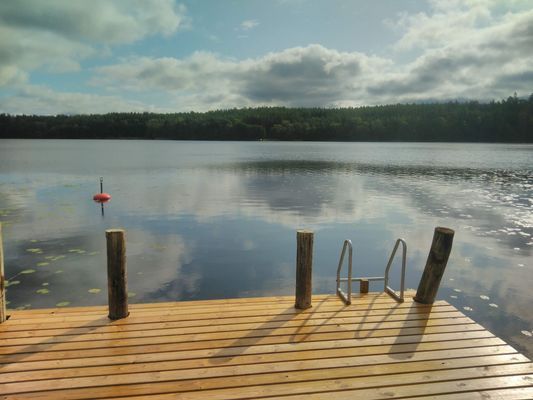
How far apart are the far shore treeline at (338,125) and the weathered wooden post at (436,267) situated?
17426 cm

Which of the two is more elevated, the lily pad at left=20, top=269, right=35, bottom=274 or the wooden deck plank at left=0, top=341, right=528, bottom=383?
the wooden deck plank at left=0, top=341, right=528, bottom=383

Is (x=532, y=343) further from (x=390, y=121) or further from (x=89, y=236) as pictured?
(x=390, y=121)

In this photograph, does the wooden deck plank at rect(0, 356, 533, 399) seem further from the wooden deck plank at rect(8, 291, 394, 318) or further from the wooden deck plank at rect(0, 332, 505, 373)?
the wooden deck plank at rect(8, 291, 394, 318)

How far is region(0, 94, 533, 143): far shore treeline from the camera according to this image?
163125 millimetres

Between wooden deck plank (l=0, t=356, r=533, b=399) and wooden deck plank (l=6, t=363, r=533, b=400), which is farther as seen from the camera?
wooden deck plank (l=0, t=356, r=533, b=399)

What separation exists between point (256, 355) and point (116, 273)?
117 inches

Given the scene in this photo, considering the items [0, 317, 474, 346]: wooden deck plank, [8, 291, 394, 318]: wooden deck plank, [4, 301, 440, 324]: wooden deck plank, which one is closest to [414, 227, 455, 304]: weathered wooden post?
[4, 301, 440, 324]: wooden deck plank

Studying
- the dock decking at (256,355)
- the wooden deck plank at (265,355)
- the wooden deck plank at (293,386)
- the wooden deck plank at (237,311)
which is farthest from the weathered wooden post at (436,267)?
the wooden deck plank at (293,386)

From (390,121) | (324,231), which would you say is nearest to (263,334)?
(324,231)

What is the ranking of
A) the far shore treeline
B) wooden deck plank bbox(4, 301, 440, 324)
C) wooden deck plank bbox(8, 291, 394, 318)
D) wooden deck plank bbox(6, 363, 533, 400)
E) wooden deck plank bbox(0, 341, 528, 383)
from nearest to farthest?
wooden deck plank bbox(6, 363, 533, 400) < wooden deck plank bbox(0, 341, 528, 383) < wooden deck plank bbox(4, 301, 440, 324) < wooden deck plank bbox(8, 291, 394, 318) < the far shore treeline

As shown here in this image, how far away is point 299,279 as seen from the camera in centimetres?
754

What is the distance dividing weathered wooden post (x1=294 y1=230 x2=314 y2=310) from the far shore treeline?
575 ft

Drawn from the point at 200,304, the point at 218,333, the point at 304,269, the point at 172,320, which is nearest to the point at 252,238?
the point at 200,304

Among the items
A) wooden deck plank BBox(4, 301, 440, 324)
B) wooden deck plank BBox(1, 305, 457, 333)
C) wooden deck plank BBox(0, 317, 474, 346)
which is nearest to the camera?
wooden deck plank BBox(0, 317, 474, 346)
